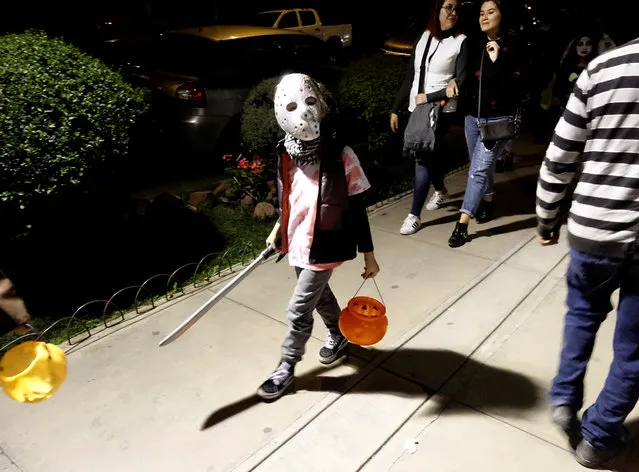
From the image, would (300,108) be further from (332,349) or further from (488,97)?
(488,97)

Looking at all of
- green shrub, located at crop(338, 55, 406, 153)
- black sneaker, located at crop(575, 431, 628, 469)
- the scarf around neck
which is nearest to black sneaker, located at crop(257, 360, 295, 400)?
the scarf around neck

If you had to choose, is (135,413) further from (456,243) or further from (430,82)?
(430,82)

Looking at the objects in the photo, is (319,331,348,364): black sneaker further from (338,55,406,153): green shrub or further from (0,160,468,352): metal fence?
(338,55,406,153): green shrub

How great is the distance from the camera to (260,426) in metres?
2.51

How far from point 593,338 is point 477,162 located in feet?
7.64

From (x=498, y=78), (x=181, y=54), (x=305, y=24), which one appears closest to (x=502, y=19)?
(x=498, y=78)

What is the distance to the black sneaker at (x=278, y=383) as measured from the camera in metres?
2.64

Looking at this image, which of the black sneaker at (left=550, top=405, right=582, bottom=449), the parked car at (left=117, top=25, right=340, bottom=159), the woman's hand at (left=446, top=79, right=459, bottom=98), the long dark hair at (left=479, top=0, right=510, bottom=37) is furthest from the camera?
the parked car at (left=117, top=25, right=340, bottom=159)

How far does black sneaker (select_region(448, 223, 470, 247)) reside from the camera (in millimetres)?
4332

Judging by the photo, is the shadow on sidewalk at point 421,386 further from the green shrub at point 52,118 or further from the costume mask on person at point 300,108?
the green shrub at point 52,118

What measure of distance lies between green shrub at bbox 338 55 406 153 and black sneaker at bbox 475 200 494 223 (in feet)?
6.04

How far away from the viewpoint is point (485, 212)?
4844mm

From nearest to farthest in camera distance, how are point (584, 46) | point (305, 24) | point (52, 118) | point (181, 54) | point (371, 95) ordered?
point (52, 118) < point (584, 46) < point (371, 95) < point (181, 54) < point (305, 24)

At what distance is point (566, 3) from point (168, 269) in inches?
743
